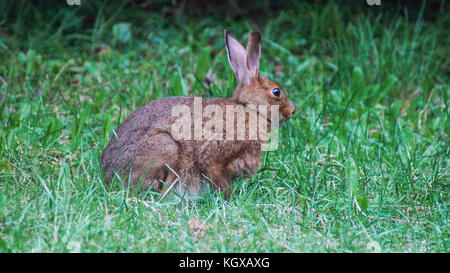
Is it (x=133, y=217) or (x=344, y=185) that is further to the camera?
(x=344, y=185)

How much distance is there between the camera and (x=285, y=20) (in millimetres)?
7840

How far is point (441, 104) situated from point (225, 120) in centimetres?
250

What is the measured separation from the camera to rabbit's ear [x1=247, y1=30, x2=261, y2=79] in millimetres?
4578

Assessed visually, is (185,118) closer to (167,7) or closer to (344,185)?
(344,185)

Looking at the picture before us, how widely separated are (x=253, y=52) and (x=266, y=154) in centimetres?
78

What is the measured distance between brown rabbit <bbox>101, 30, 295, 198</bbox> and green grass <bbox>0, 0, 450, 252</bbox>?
157mm

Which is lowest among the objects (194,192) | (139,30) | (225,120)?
(194,192)

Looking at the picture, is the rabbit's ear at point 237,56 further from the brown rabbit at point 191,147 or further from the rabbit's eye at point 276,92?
the rabbit's eye at point 276,92

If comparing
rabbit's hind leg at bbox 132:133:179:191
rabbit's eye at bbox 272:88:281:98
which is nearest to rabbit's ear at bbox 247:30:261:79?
rabbit's eye at bbox 272:88:281:98

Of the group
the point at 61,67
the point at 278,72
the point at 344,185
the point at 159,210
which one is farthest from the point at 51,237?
the point at 278,72

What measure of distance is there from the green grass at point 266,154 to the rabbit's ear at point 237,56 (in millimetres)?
648

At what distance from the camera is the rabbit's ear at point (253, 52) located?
15.0 feet

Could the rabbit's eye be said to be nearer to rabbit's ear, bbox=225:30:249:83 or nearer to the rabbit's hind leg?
rabbit's ear, bbox=225:30:249:83

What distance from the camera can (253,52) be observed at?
465 centimetres
